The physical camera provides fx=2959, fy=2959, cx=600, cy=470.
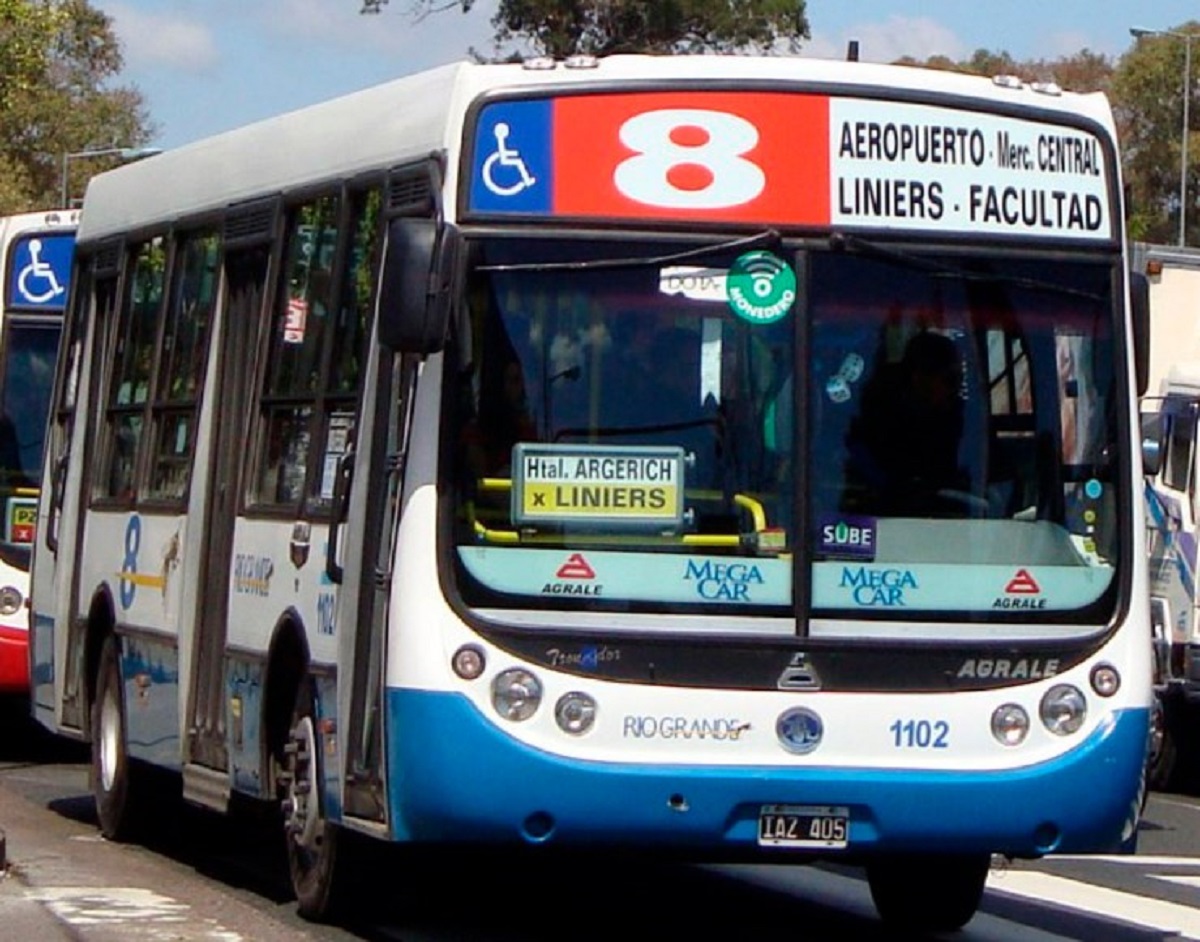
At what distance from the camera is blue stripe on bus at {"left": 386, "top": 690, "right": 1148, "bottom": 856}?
30.4ft

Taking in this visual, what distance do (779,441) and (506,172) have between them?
124 cm

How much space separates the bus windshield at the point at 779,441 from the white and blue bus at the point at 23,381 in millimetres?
9705

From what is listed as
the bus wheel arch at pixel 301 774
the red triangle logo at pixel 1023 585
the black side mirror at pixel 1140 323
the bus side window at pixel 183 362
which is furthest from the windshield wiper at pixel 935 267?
the bus side window at pixel 183 362

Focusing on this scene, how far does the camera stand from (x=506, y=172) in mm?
9547

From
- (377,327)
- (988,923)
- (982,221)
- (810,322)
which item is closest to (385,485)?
(377,327)

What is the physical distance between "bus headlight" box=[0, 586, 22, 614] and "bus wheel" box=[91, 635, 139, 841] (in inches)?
175

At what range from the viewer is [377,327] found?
9891mm

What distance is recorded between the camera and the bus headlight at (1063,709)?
31.5ft

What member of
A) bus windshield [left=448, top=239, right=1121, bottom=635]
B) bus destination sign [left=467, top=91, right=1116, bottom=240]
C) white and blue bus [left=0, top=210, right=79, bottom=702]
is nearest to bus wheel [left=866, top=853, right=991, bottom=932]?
bus windshield [left=448, top=239, right=1121, bottom=635]

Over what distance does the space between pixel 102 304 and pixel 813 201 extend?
602 centimetres

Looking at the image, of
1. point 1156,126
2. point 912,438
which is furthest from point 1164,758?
point 1156,126

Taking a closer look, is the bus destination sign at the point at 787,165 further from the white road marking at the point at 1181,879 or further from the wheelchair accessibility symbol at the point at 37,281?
the wheelchair accessibility symbol at the point at 37,281

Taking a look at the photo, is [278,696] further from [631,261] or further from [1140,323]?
[1140,323]

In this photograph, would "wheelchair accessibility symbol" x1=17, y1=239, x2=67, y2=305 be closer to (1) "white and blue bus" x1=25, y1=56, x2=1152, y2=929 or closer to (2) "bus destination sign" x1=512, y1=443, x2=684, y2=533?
(1) "white and blue bus" x1=25, y1=56, x2=1152, y2=929
